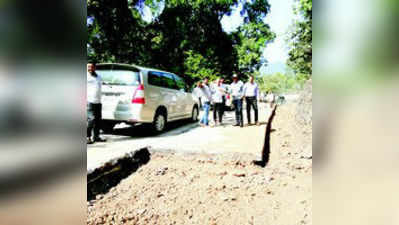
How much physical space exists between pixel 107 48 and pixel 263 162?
787 inches

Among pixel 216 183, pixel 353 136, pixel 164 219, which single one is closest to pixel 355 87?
pixel 353 136

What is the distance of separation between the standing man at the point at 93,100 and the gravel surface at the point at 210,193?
2278mm

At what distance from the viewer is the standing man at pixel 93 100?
5512 mm

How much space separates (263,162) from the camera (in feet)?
12.9

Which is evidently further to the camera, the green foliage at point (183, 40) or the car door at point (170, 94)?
the green foliage at point (183, 40)

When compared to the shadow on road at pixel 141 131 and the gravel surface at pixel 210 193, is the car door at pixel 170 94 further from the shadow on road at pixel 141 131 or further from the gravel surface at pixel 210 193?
the gravel surface at pixel 210 193

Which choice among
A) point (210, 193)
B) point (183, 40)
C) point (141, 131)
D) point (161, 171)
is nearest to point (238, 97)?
point (141, 131)

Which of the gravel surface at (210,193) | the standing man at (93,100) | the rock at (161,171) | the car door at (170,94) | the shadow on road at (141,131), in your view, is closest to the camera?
the gravel surface at (210,193)

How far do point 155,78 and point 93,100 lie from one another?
6.20ft

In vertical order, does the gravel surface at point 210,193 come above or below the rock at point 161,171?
below

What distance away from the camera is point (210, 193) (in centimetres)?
283

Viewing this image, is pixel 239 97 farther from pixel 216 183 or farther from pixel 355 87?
pixel 355 87

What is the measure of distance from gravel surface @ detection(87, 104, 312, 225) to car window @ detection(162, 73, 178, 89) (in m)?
3.79

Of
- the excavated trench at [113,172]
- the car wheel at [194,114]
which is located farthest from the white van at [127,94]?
the car wheel at [194,114]
